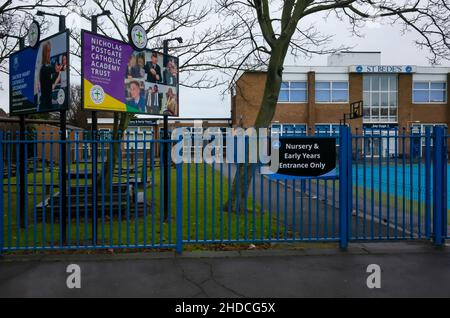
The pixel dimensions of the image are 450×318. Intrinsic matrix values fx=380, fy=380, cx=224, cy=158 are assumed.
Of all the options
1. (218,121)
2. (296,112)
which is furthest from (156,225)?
(218,121)

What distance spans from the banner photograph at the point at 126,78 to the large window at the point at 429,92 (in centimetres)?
3389

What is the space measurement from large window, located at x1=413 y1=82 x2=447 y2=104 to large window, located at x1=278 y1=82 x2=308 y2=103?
35.8ft

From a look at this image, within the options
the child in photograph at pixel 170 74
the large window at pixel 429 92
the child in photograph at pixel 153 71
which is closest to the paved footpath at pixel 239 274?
the child in photograph at pixel 153 71

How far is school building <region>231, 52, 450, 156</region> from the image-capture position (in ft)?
115

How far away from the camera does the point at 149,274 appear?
4902 mm

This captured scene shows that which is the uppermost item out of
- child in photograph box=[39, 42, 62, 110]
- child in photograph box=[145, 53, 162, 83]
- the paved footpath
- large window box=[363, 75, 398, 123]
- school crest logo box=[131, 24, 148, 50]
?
large window box=[363, 75, 398, 123]

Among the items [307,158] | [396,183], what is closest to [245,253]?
[307,158]

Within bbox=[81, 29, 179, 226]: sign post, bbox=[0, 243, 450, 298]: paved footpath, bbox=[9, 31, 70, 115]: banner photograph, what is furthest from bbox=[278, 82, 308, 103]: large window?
bbox=[0, 243, 450, 298]: paved footpath

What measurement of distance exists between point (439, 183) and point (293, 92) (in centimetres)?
3014

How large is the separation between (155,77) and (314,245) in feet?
16.8

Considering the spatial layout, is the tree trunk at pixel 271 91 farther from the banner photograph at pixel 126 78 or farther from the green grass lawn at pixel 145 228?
the banner photograph at pixel 126 78

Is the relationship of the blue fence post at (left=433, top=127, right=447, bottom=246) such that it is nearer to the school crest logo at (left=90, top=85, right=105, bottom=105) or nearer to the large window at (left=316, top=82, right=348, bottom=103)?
the school crest logo at (left=90, top=85, right=105, bottom=105)
